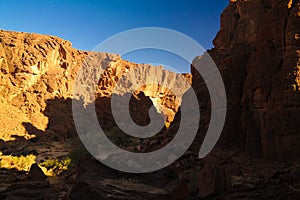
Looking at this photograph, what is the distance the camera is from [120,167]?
57.0ft

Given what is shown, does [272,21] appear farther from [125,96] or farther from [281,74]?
[125,96]

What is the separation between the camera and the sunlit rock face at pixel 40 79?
5269cm

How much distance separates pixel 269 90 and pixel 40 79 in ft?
175

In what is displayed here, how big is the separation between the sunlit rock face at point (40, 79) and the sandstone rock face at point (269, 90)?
119 ft

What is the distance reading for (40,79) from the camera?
59.4m

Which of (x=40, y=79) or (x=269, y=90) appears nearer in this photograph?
(x=269, y=90)

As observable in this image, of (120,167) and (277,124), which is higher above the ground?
(277,124)

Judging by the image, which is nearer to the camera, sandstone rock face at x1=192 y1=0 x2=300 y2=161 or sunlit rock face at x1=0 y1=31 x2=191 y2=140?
sandstone rock face at x1=192 y1=0 x2=300 y2=161

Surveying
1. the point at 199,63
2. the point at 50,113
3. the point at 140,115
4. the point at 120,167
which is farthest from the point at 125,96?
the point at 120,167

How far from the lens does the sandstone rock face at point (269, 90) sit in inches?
623

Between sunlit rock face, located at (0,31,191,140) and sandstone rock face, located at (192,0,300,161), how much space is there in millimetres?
36154

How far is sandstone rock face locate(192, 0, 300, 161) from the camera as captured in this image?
15.8 meters

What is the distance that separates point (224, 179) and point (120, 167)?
7.94 m

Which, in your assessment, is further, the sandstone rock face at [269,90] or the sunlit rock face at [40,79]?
the sunlit rock face at [40,79]
